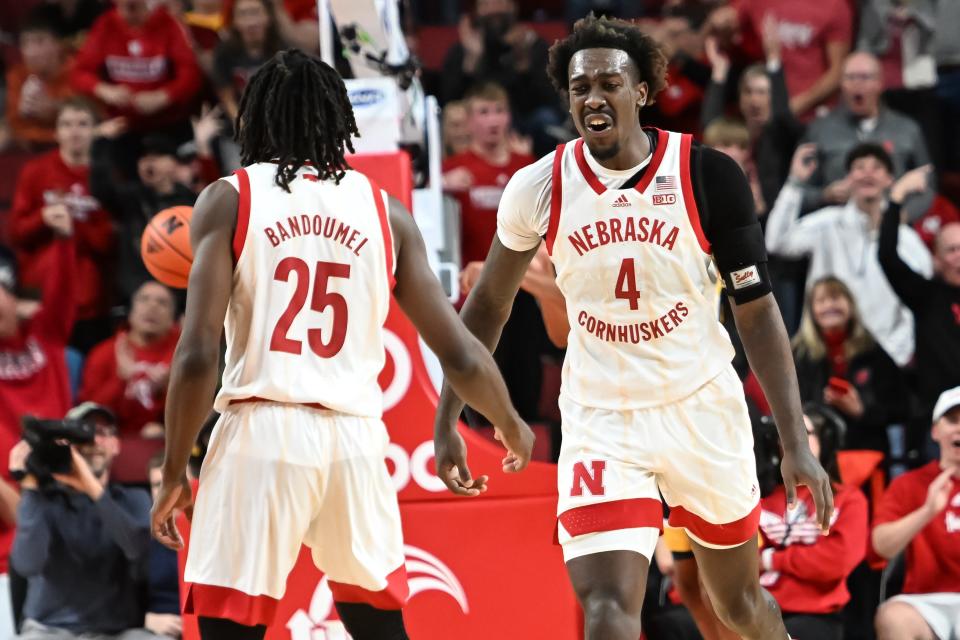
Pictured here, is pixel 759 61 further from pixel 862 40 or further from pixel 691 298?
pixel 691 298

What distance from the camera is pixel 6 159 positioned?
33.9 ft

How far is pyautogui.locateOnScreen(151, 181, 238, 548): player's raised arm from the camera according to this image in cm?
378

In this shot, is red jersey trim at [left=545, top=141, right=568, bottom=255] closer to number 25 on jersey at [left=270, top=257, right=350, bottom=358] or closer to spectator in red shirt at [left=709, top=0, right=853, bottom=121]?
number 25 on jersey at [left=270, top=257, right=350, bottom=358]

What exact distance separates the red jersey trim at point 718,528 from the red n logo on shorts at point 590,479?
11.8 inches

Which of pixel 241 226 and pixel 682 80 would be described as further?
pixel 682 80

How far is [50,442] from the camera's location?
20.6 ft

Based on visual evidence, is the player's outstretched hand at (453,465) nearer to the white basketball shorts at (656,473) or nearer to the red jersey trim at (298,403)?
the white basketball shorts at (656,473)

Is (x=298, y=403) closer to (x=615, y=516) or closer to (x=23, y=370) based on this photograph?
(x=615, y=516)

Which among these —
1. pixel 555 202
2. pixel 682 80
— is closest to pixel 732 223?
pixel 555 202

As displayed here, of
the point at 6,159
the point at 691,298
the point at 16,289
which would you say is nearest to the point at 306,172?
the point at 691,298

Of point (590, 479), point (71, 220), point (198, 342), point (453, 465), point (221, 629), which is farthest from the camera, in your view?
point (71, 220)

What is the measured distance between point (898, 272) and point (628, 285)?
392cm

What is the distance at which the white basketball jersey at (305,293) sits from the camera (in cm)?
393

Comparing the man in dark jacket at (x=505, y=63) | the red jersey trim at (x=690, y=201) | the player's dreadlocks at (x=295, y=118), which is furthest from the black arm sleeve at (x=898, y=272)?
the player's dreadlocks at (x=295, y=118)
